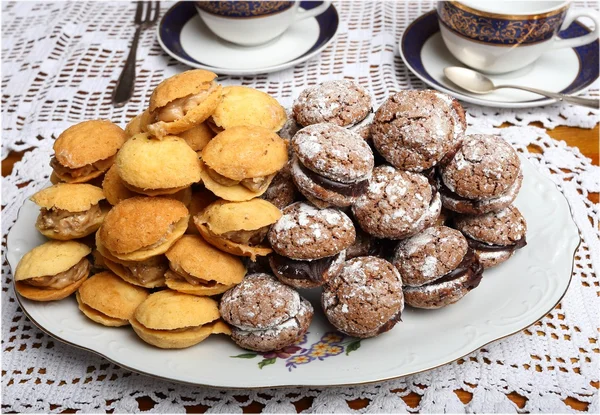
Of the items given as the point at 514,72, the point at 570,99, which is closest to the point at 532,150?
the point at 570,99

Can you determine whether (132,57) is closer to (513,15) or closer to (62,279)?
(62,279)

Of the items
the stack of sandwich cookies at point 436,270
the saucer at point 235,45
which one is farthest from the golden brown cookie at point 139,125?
the saucer at point 235,45

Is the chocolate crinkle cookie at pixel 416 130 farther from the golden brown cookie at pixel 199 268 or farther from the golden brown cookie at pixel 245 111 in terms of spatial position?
the golden brown cookie at pixel 199 268

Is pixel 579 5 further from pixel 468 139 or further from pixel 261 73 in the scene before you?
pixel 468 139

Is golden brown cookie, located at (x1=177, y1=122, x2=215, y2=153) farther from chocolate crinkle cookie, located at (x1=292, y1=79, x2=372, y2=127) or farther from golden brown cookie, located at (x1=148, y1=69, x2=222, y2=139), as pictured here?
chocolate crinkle cookie, located at (x1=292, y1=79, x2=372, y2=127)

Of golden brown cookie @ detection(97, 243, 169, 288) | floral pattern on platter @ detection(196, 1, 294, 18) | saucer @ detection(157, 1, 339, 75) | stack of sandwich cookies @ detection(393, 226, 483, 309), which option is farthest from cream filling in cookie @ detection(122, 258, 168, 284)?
floral pattern on platter @ detection(196, 1, 294, 18)

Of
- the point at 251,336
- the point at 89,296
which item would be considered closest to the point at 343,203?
the point at 251,336

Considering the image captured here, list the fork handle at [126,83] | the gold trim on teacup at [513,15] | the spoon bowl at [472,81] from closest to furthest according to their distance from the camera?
the gold trim on teacup at [513,15], the spoon bowl at [472,81], the fork handle at [126,83]
